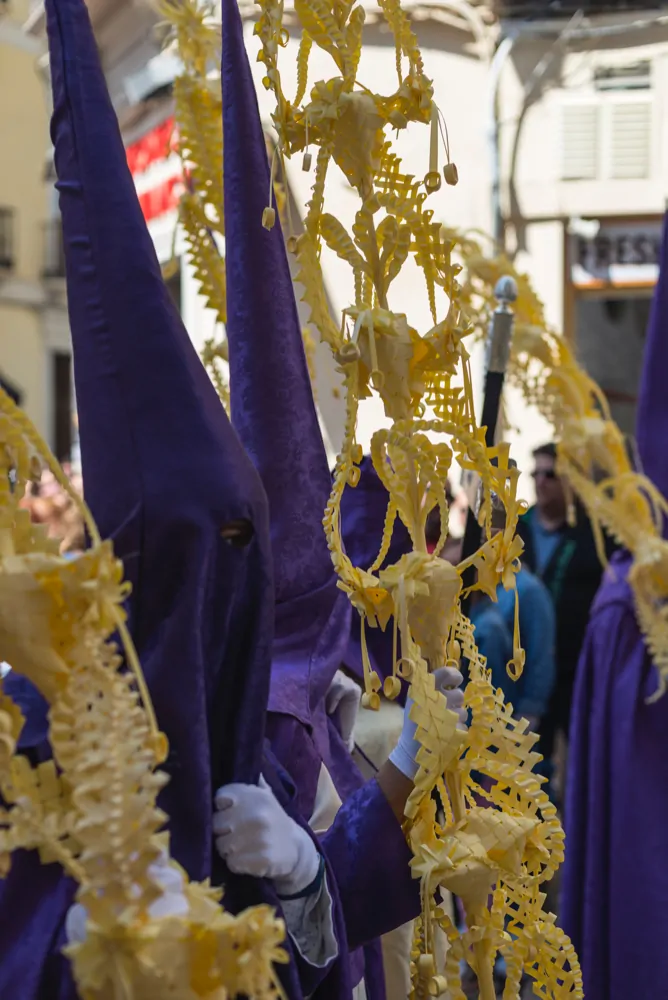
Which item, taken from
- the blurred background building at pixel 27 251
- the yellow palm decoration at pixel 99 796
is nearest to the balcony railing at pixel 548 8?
the yellow palm decoration at pixel 99 796

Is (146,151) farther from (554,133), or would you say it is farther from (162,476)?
(162,476)

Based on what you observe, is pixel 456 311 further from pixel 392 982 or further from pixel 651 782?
pixel 651 782

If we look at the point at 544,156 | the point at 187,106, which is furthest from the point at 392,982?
the point at 544,156

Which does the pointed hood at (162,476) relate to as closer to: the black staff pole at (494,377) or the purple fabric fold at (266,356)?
the purple fabric fold at (266,356)

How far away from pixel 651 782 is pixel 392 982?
718mm

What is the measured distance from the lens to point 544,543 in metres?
4.37

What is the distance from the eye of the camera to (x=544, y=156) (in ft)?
23.2

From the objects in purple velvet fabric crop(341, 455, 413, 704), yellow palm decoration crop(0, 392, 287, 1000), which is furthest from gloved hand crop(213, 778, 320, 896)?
purple velvet fabric crop(341, 455, 413, 704)

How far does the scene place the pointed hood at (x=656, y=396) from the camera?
276 centimetres

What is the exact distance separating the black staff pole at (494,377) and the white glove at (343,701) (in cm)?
22

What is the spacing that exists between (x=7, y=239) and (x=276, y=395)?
44.7ft

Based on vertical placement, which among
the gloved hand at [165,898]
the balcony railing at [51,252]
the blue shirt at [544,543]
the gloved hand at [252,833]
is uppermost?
the gloved hand at [165,898]

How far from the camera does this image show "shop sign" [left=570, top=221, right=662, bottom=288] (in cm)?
695

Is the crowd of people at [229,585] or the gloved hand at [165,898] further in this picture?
the crowd of people at [229,585]
